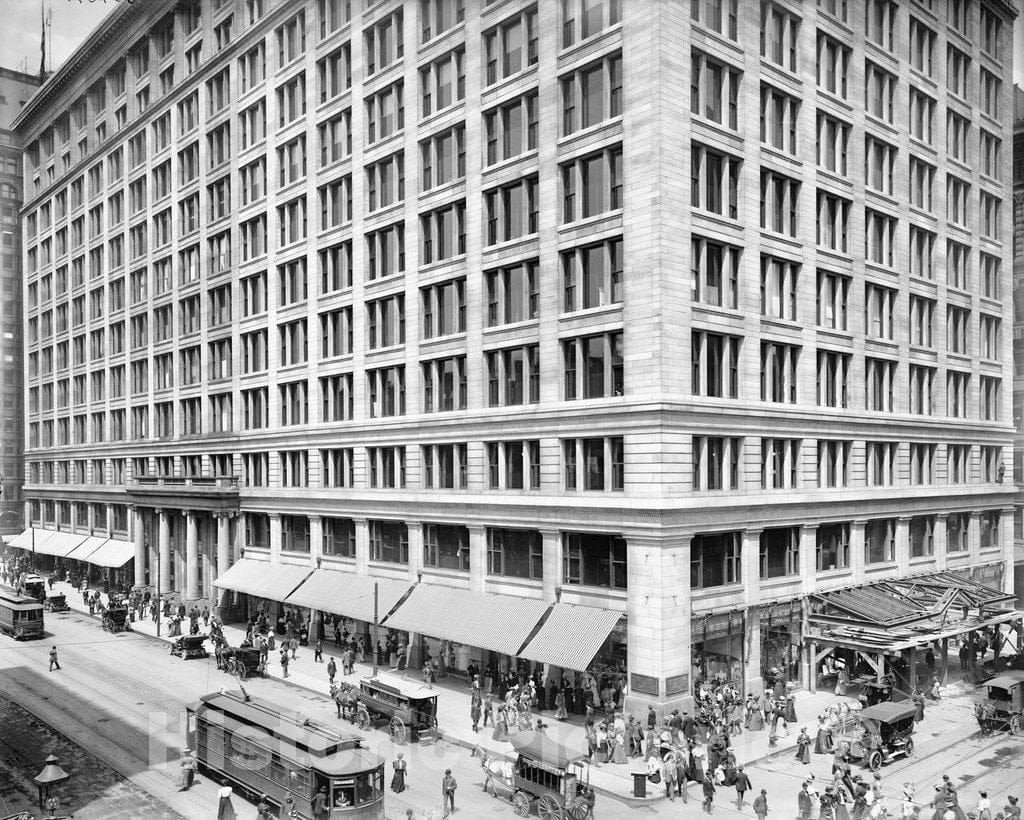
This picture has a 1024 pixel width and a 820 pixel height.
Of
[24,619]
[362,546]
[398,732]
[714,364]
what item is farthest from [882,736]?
[24,619]

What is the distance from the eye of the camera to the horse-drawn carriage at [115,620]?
5972 centimetres

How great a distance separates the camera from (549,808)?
2658cm

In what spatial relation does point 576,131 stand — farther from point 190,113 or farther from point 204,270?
point 190,113

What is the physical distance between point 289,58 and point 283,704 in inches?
1653

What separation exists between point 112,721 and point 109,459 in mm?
51241

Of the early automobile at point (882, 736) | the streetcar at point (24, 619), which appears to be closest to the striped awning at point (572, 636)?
the early automobile at point (882, 736)

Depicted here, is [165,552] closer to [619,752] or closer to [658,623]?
[658,623]

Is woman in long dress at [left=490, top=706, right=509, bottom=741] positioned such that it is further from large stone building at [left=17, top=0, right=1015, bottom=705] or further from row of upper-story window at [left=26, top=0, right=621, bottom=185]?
row of upper-story window at [left=26, top=0, right=621, bottom=185]

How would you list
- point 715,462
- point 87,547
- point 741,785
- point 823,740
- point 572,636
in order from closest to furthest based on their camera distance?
A: point 741,785
point 823,740
point 572,636
point 715,462
point 87,547

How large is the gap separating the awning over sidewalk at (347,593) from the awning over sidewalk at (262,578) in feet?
3.70

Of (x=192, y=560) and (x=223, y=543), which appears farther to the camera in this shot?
(x=192, y=560)

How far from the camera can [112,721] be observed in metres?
38.7

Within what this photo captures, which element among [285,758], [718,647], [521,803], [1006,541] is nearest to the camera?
[285,758]

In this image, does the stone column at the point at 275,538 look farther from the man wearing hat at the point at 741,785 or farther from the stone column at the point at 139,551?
the man wearing hat at the point at 741,785
